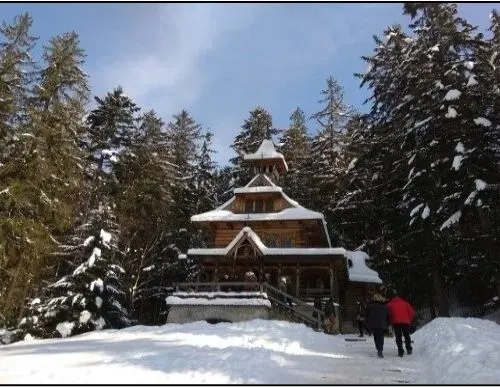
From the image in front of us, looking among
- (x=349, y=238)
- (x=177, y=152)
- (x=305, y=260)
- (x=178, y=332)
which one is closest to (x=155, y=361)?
(x=178, y=332)

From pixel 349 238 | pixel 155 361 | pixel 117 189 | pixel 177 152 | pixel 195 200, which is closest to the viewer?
pixel 155 361

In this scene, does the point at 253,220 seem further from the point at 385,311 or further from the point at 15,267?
the point at 385,311

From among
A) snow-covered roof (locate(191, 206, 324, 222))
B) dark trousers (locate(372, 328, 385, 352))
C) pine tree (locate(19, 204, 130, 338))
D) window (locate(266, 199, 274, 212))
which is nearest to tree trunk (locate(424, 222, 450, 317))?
snow-covered roof (locate(191, 206, 324, 222))

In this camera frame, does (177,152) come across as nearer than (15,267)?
No

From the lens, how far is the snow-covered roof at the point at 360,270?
33.0m

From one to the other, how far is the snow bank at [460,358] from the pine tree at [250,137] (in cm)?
3367

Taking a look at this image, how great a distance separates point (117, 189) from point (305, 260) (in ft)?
50.4

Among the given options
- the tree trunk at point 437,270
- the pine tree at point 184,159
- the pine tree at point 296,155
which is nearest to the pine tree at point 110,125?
the pine tree at point 184,159

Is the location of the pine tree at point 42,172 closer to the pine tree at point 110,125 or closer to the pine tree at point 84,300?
the pine tree at point 84,300

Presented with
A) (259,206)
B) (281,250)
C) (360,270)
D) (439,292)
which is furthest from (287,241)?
(439,292)

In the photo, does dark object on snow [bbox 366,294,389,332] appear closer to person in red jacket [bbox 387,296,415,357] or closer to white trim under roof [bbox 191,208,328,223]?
person in red jacket [bbox 387,296,415,357]

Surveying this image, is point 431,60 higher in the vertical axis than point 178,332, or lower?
higher

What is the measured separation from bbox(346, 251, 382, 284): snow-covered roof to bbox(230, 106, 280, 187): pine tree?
14.2m

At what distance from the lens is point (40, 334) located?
2459 cm
